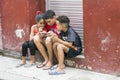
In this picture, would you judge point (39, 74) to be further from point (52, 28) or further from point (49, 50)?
point (52, 28)

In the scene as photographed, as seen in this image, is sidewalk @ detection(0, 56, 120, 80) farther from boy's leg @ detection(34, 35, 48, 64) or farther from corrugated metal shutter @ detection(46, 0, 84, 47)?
corrugated metal shutter @ detection(46, 0, 84, 47)

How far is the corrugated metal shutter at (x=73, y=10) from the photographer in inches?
283

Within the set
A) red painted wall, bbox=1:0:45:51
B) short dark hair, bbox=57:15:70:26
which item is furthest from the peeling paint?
short dark hair, bbox=57:15:70:26

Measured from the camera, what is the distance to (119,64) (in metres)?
6.32

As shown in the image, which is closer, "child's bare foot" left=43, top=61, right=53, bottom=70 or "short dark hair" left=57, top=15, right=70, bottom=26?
"short dark hair" left=57, top=15, right=70, bottom=26

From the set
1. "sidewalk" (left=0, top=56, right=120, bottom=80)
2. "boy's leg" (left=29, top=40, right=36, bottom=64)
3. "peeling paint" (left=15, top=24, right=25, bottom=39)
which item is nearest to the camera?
"sidewalk" (left=0, top=56, right=120, bottom=80)

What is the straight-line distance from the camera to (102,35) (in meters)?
6.45

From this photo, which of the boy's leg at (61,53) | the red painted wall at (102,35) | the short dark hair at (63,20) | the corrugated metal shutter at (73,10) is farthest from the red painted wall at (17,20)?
the red painted wall at (102,35)

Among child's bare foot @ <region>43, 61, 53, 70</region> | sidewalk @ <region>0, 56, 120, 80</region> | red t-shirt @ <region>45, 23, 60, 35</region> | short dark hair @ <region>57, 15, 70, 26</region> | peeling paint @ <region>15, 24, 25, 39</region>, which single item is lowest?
sidewalk @ <region>0, 56, 120, 80</region>

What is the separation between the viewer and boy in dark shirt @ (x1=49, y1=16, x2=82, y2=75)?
6719 mm

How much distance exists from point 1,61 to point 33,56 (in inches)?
34.6

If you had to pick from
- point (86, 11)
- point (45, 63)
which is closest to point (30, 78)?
point (45, 63)

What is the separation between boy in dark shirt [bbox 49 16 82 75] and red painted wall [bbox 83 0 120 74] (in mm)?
224

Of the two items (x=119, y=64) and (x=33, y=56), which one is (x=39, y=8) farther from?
(x=119, y=64)
